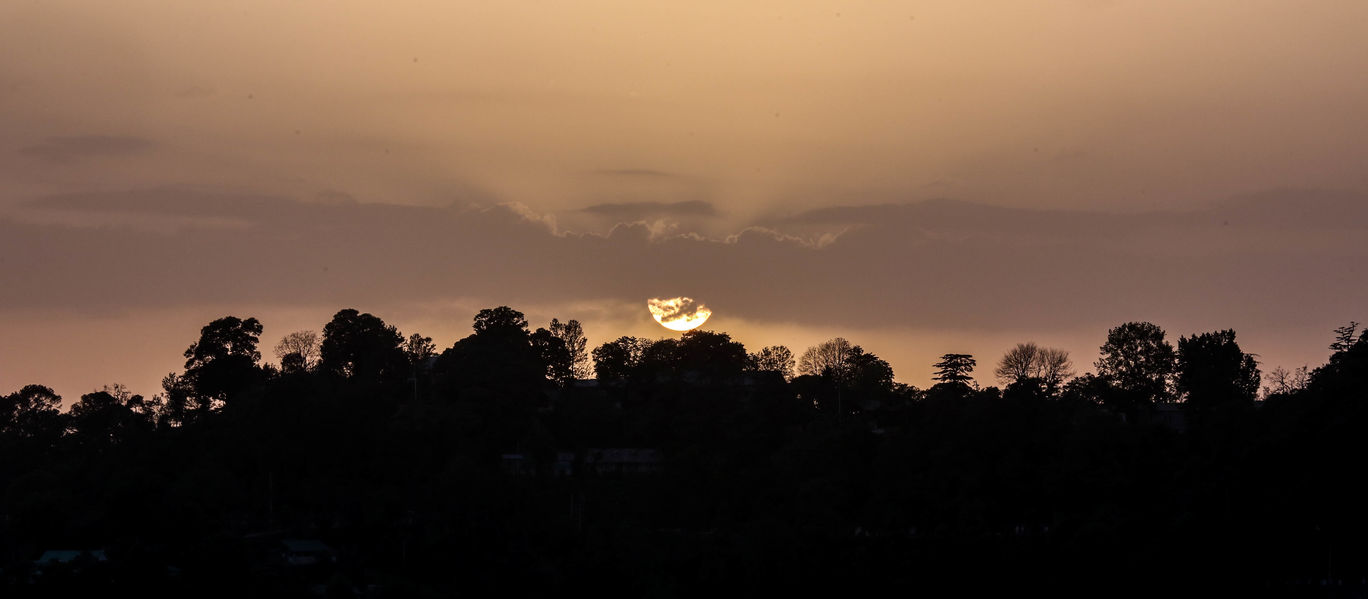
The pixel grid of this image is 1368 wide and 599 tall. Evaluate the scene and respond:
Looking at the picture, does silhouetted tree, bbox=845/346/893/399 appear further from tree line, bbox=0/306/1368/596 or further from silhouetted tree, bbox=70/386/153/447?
silhouetted tree, bbox=70/386/153/447

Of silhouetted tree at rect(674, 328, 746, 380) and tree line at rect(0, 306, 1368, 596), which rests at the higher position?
silhouetted tree at rect(674, 328, 746, 380)

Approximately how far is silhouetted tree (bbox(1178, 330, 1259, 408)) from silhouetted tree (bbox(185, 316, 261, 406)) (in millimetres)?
63711

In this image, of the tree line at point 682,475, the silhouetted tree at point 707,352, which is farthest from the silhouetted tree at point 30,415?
the silhouetted tree at point 707,352

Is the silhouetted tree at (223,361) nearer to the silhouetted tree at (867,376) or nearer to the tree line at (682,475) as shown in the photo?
the tree line at (682,475)

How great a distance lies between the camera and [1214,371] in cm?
11906

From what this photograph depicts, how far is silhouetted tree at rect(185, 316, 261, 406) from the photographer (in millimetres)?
126125

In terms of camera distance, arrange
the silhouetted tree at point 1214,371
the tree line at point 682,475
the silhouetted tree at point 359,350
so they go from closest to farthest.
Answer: the tree line at point 682,475 → the silhouetted tree at point 1214,371 → the silhouetted tree at point 359,350

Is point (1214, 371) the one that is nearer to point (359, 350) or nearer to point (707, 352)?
point (707, 352)

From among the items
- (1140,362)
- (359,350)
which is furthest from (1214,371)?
(359,350)

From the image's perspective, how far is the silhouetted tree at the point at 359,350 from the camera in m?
129

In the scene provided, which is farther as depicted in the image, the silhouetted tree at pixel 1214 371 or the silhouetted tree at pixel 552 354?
the silhouetted tree at pixel 552 354

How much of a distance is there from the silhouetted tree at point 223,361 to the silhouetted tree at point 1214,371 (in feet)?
209

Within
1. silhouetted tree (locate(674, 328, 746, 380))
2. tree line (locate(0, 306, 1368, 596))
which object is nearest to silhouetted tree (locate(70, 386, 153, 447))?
tree line (locate(0, 306, 1368, 596))

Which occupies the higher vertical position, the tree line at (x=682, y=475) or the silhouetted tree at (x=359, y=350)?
the silhouetted tree at (x=359, y=350)
